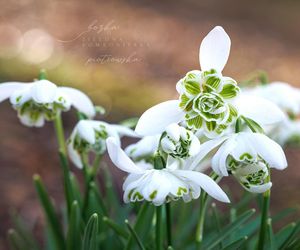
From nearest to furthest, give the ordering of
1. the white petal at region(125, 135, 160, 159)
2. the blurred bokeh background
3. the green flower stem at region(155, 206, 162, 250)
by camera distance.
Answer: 1. the green flower stem at region(155, 206, 162, 250)
2. the white petal at region(125, 135, 160, 159)
3. the blurred bokeh background

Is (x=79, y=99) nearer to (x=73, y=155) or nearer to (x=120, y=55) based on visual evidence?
(x=73, y=155)

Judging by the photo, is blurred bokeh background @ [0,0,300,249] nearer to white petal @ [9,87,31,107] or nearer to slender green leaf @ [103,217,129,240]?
white petal @ [9,87,31,107]

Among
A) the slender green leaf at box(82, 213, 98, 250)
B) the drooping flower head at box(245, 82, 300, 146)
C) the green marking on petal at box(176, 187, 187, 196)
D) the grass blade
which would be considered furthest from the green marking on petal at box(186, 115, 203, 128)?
the drooping flower head at box(245, 82, 300, 146)

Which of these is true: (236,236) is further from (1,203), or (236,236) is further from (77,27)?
(77,27)

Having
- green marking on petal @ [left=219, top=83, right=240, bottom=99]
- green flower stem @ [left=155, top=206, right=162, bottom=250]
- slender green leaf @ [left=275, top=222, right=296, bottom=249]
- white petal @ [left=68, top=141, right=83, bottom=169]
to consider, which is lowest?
slender green leaf @ [left=275, top=222, right=296, bottom=249]

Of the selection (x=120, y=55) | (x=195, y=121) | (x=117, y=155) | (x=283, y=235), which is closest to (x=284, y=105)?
(x=283, y=235)

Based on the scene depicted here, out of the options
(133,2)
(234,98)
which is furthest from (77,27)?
(234,98)
